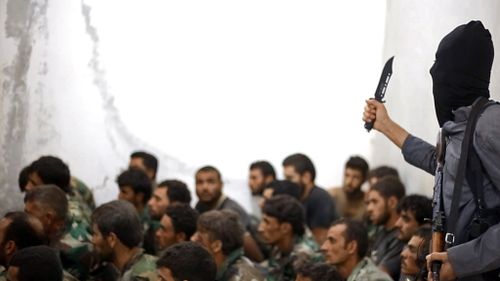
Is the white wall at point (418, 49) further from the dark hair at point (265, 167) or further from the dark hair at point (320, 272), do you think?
the dark hair at point (320, 272)

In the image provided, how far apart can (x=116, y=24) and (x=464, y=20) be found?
3086mm

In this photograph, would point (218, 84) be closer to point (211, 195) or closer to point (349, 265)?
point (211, 195)

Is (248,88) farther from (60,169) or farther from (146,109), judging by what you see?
(60,169)

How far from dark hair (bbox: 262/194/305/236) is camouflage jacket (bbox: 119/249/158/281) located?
1147 millimetres

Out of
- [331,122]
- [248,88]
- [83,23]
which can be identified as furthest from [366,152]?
[83,23]

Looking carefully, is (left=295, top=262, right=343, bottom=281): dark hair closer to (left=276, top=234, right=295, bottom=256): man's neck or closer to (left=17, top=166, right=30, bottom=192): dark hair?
(left=276, top=234, right=295, bottom=256): man's neck

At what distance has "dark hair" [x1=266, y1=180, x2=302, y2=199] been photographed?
747cm

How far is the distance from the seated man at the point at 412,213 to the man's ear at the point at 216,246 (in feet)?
3.39

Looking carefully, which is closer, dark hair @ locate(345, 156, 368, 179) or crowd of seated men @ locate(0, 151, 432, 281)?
crowd of seated men @ locate(0, 151, 432, 281)

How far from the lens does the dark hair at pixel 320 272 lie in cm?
511

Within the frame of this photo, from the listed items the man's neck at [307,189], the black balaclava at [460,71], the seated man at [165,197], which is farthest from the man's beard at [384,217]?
the black balaclava at [460,71]

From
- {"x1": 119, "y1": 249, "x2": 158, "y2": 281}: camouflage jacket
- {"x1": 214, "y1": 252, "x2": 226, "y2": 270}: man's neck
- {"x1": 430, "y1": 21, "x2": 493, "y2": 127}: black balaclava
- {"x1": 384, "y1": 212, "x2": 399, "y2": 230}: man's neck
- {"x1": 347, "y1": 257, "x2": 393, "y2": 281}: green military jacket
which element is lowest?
{"x1": 119, "y1": 249, "x2": 158, "y2": 281}: camouflage jacket

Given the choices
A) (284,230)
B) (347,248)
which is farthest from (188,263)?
(284,230)

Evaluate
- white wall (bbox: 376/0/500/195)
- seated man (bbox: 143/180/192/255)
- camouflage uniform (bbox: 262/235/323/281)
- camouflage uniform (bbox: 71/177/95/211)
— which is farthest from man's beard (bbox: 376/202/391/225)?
camouflage uniform (bbox: 71/177/95/211)
